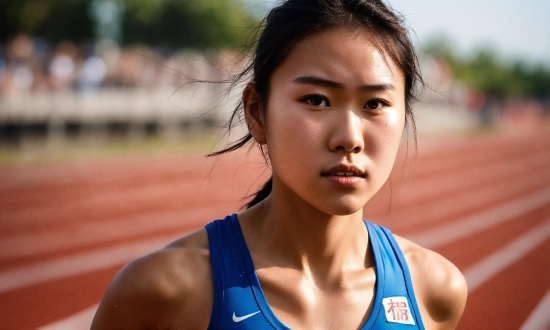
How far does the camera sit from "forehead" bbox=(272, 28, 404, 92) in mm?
1898

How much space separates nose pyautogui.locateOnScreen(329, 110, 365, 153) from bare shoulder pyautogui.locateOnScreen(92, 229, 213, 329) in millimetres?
479

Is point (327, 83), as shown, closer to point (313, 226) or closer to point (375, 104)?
point (375, 104)

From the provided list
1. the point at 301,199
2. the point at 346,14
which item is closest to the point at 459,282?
the point at 301,199

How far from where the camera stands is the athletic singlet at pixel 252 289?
1.90m

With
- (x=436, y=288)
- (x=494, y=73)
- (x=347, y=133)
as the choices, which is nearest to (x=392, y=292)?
(x=436, y=288)

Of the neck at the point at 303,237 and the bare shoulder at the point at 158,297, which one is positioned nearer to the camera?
the bare shoulder at the point at 158,297

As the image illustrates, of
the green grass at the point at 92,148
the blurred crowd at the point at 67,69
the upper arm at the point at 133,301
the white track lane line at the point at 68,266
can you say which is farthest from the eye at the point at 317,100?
the blurred crowd at the point at 67,69

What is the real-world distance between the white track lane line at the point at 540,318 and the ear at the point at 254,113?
454cm

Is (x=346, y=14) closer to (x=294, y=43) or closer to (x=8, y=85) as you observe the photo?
(x=294, y=43)

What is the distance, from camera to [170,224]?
32.6ft

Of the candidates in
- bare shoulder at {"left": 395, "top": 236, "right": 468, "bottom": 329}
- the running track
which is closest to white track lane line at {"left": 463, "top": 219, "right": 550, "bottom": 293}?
the running track

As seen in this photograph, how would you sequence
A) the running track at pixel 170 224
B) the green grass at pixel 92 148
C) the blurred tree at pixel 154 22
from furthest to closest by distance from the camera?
1. the blurred tree at pixel 154 22
2. the green grass at pixel 92 148
3. the running track at pixel 170 224

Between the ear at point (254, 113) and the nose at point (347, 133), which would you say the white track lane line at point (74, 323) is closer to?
the ear at point (254, 113)

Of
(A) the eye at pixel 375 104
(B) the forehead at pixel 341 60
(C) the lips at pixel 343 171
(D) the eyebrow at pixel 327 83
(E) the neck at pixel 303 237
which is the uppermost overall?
(B) the forehead at pixel 341 60
